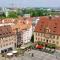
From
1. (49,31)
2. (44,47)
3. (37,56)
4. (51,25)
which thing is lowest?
(37,56)

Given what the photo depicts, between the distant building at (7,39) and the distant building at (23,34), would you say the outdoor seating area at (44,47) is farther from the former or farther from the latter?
the distant building at (7,39)

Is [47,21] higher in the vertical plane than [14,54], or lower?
higher

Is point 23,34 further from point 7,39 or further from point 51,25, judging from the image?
point 51,25

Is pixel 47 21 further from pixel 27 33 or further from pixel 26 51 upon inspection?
pixel 26 51

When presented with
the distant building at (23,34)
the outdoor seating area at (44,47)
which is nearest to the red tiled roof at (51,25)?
the outdoor seating area at (44,47)

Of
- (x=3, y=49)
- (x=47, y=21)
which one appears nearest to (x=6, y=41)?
(x=3, y=49)

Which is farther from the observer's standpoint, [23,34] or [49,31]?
[23,34]

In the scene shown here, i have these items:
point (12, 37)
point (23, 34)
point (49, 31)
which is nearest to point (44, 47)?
point (49, 31)

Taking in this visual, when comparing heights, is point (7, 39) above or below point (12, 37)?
below
